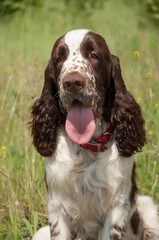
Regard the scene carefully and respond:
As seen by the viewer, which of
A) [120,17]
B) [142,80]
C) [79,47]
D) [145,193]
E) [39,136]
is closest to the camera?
[79,47]

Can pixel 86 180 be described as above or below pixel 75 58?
below

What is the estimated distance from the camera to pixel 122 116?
3154 mm

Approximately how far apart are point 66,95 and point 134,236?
143 centimetres

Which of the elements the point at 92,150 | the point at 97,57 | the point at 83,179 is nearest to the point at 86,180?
the point at 83,179

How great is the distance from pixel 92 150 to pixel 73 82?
2.08 feet

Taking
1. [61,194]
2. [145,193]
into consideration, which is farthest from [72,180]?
[145,193]

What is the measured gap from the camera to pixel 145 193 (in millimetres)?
4121

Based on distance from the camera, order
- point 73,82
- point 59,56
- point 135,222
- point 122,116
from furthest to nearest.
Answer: point 135,222, point 122,116, point 59,56, point 73,82

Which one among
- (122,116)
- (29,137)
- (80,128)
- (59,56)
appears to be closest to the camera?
(80,128)

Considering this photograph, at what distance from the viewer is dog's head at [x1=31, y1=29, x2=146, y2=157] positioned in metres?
2.79

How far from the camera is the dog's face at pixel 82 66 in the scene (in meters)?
2.75

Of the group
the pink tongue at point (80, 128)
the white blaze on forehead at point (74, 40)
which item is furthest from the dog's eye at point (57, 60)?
the pink tongue at point (80, 128)

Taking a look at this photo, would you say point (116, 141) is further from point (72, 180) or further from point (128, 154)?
point (72, 180)

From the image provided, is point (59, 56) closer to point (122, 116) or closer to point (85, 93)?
point (85, 93)
